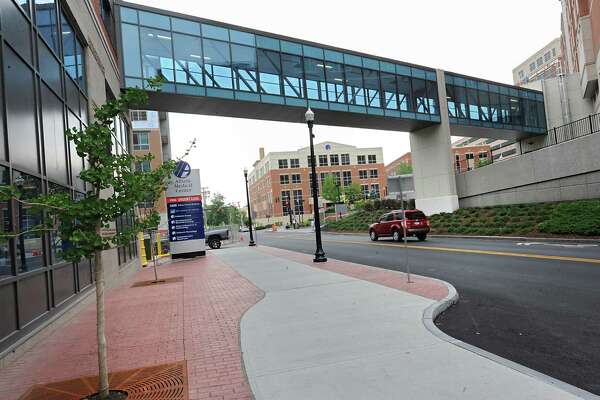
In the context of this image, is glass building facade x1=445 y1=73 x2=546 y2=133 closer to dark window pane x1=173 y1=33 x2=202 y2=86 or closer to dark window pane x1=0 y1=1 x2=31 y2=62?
dark window pane x1=173 y1=33 x2=202 y2=86

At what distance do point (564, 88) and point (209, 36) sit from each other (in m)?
37.5

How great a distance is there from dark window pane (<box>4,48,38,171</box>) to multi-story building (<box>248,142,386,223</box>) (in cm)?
9890

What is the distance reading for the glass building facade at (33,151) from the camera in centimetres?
647

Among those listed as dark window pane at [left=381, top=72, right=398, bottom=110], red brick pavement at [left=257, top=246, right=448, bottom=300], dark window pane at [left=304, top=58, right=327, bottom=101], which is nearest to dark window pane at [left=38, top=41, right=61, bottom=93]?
red brick pavement at [left=257, top=246, right=448, bottom=300]

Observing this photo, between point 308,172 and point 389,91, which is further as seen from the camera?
point 308,172

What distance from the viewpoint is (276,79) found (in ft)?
90.3

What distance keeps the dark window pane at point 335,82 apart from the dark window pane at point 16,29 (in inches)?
907

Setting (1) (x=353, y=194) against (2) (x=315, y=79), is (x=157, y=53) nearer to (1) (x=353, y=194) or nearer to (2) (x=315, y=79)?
(2) (x=315, y=79)

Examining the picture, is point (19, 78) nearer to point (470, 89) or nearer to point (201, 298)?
point (201, 298)

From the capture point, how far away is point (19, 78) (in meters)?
7.36

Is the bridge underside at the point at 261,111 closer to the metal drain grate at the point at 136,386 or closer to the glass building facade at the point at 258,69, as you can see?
the glass building facade at the point at 258,69

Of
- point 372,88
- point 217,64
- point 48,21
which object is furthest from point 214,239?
point 48,21

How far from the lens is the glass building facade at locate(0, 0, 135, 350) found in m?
6.47

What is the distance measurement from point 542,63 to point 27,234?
463 ft
